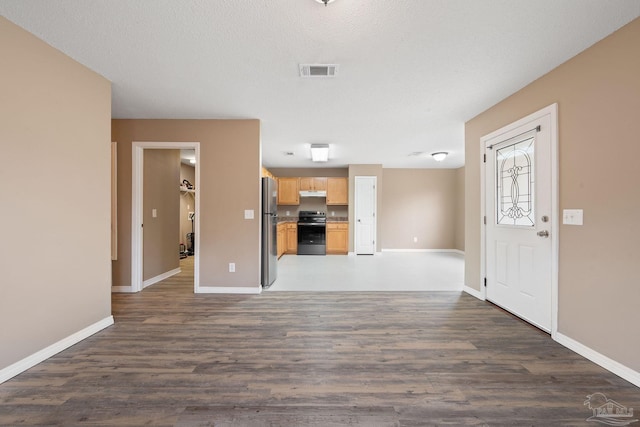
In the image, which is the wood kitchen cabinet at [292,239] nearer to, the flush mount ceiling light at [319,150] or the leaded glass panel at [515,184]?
the flush mount ceiling light at [319,150]

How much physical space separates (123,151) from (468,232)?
492 cm

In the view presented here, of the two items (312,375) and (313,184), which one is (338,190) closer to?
(313,184)

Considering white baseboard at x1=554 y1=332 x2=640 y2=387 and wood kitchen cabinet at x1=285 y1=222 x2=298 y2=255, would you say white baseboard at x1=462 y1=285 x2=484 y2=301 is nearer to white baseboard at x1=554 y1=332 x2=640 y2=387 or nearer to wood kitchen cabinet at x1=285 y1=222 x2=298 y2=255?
white baseboard at x1=554 y1=332 x2=640 y2=387

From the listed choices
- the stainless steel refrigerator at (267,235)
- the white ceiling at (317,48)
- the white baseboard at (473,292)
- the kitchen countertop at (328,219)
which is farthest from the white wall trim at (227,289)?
the kitchen countertop at (328,219)

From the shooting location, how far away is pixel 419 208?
757 cm

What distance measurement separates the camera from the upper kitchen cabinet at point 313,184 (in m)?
7.31

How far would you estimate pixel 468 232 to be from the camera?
11.8ft

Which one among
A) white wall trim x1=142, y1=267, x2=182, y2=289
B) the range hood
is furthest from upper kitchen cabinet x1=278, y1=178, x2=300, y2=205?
white wall trim x1=142, y1=267, x2=182, y2=289

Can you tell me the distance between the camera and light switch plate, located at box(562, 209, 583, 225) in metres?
2.08

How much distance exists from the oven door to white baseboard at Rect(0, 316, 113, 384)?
4.75 meters

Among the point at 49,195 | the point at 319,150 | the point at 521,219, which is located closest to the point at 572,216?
the point at 521,219

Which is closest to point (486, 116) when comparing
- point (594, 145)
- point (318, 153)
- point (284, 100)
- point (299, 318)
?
point (594, 145)

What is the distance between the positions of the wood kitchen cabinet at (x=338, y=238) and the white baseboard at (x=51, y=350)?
16.9ft

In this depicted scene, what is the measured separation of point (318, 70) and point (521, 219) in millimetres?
2568
